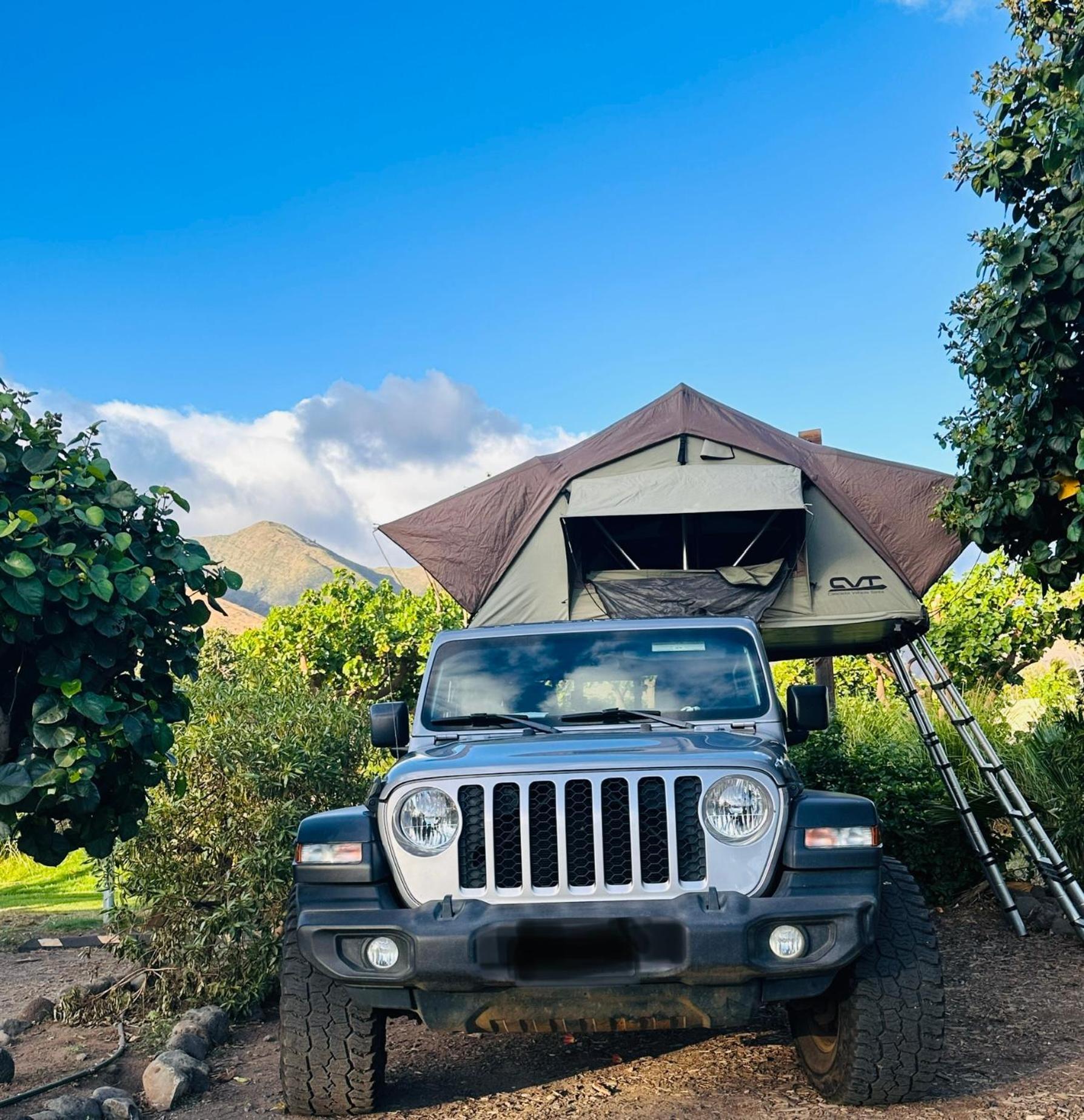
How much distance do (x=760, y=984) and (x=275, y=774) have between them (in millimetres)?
4030

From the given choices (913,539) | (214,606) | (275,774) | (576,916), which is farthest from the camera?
(913,539)

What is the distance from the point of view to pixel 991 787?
8.44 metres

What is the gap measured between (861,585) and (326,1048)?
5412 mm

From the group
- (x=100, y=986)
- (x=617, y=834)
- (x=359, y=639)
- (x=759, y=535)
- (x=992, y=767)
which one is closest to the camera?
(x=617, y=834)

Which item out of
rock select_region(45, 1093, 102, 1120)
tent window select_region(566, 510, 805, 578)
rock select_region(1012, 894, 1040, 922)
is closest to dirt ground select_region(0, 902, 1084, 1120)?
rock select_region(45, 1093, 102, 1120)

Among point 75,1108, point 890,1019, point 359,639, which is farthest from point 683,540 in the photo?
point 359,639

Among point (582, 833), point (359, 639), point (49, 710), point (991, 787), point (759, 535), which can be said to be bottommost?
point (991, 787)

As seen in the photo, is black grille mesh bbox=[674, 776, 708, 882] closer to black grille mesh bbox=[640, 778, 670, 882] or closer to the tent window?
black grille mesh bbox=[640, 778, 670, 882]

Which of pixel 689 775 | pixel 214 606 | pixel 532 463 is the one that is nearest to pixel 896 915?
pixel 689 775

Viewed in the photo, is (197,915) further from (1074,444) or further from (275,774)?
(1074,444)

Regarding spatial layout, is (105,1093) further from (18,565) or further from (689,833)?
(689,833)

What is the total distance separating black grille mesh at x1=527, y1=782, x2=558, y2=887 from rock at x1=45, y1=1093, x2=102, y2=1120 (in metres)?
2.09

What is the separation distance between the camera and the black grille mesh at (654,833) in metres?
4.27

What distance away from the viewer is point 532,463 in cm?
935
